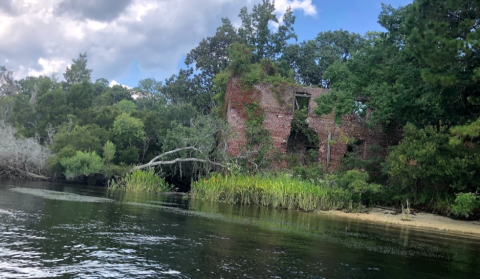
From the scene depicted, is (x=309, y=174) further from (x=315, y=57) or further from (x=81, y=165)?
(x=315, y=57)

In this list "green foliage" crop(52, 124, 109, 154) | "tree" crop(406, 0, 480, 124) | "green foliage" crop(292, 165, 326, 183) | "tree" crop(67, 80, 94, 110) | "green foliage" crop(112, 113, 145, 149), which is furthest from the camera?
"tree" crop(67, 80, 94, 110)

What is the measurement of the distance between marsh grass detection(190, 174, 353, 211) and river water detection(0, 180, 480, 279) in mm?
6487

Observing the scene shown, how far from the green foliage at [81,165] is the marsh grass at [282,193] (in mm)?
10494

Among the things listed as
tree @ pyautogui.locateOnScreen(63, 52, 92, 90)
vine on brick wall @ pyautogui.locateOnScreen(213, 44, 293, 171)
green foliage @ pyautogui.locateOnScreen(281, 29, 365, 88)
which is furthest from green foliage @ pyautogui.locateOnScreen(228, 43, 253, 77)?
tree @ pyautogui.locateOnScreen(63, 52, 92, 90)

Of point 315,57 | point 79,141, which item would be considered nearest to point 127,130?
point 79,141

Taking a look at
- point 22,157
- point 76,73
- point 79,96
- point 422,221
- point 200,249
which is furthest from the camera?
point 76,73

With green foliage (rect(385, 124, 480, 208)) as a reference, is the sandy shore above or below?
below

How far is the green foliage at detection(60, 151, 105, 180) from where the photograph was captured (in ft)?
86.4

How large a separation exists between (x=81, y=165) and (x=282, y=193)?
608 inches

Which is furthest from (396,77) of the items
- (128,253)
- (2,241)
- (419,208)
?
(2,241)

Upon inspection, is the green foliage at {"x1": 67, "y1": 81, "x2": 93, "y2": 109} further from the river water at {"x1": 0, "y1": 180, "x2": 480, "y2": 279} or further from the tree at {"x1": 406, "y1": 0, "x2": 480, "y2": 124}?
the tree at {"x1": 406, "y1": 0, "x2": 480, "y2": 124}

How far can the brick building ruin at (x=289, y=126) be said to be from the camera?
26.3 m

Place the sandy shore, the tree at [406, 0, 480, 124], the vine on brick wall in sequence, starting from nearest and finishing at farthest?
the tree at [406, 0, 480, 124], the sandy shore, the vine on brick wall

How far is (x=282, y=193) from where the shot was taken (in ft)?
58.9
